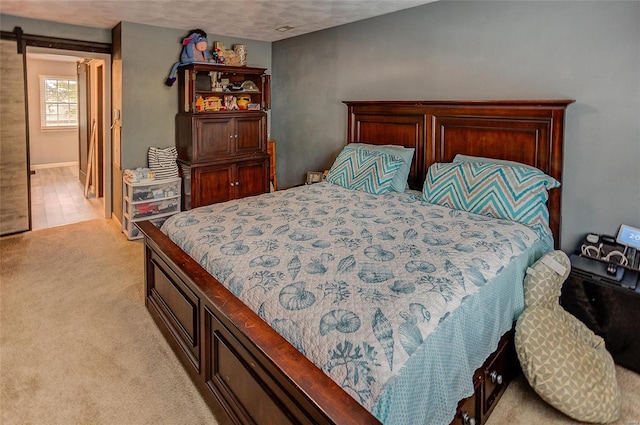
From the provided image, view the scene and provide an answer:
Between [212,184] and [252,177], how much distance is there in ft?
1.74

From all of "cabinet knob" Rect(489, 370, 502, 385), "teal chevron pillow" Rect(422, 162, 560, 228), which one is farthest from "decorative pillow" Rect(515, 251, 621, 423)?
"teal chevron pillow" Rect(422, 162, 560, 228)

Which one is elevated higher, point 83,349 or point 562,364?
point 562,364

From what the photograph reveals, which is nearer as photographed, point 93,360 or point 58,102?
point 93,360

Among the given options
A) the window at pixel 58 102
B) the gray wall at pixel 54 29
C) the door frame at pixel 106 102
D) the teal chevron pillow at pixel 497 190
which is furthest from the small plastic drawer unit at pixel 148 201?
the window at pixel 58 102

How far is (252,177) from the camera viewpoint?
16.1 feet

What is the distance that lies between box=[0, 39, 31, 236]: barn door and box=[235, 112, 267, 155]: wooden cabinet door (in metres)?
2.16

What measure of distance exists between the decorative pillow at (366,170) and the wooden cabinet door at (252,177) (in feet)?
4.95

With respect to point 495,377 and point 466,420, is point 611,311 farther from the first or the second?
point 466,420

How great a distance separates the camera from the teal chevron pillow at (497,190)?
2.57 m

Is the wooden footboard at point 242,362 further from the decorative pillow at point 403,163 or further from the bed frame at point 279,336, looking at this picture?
the decorative pillow at point 403,163

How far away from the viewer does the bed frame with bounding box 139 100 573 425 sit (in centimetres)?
136

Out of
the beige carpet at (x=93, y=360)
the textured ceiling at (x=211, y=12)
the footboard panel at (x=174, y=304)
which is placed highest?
the textured ceiling at (x=211, y=12)

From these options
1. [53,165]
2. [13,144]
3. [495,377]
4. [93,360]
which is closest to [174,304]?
[93,360]

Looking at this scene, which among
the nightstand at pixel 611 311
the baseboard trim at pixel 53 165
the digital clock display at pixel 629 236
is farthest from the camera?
the baseboard trim at pixel 53 165
